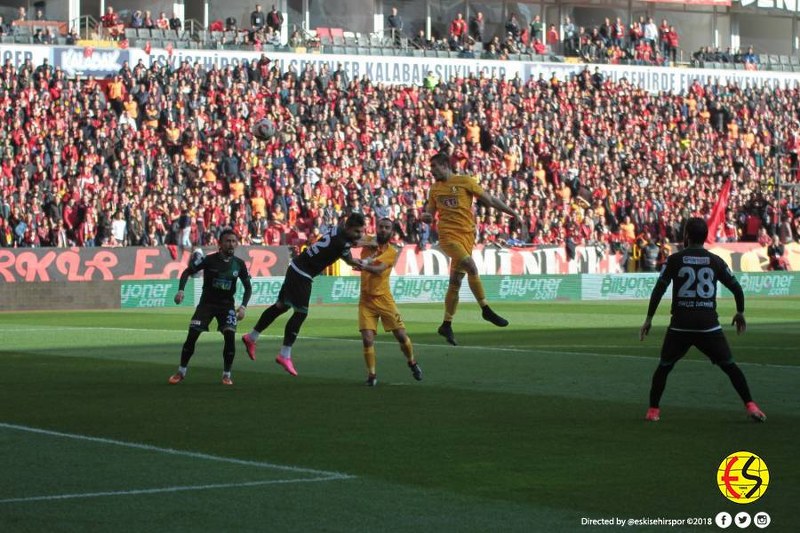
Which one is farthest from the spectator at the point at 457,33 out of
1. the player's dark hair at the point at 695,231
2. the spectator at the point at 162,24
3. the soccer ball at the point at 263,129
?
the player's dark hair at the point at 695,231

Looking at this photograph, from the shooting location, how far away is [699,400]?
15.0 metres

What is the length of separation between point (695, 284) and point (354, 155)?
1244 inches

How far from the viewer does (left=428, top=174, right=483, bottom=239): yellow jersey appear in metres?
19.1

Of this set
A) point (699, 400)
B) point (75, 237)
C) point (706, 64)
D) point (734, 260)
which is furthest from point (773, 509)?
point (706, 64)

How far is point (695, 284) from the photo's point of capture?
1261cm

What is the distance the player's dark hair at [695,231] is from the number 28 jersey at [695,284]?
0.28ft

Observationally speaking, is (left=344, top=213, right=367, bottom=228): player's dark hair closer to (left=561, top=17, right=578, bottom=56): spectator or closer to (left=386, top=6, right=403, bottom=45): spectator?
(left=386, top=6, right=403, bottom=45): spectator

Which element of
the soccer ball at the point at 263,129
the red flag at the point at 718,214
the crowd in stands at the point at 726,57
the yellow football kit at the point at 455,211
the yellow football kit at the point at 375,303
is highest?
the crowd in stands at the point at 726,57

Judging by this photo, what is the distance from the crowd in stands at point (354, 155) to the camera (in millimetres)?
38031

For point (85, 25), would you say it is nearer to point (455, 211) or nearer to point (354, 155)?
point (354, 155)

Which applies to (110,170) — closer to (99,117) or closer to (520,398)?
(99,117)

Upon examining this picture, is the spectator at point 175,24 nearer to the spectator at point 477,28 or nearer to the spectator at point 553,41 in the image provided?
the spectator at point 477,28

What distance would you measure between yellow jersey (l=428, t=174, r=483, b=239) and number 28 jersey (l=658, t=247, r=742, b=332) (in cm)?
656

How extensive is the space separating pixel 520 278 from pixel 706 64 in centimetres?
2238
